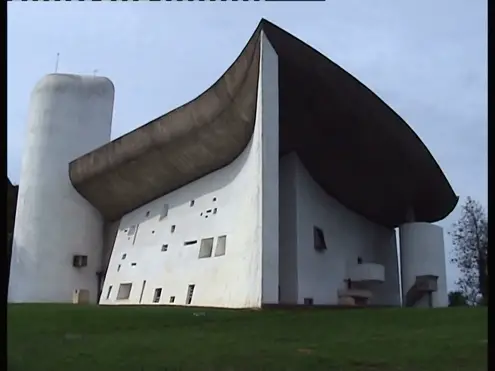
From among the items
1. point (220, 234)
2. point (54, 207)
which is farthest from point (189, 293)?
point (54, 207)

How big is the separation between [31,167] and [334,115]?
17.5 metres

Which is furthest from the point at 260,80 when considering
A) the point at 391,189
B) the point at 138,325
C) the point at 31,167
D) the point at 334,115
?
the point at 31,167

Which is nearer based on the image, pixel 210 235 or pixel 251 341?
pixel 251 341

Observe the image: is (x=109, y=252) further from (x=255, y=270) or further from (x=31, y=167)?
(x=255, y=270)

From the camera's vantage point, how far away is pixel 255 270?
17.2m

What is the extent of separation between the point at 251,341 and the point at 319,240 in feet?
→ 45.6

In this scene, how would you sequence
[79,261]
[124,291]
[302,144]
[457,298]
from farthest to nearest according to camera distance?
[457,298]
[79,261]
[124,291]
[302,144]

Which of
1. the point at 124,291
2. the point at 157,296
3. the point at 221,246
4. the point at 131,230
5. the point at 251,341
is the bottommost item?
the point at 251,341

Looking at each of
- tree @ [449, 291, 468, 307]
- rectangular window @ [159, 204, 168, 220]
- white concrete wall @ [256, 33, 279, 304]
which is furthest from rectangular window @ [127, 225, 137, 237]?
tree @ [449, 291, 468, 307]

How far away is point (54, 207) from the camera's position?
30828 mm

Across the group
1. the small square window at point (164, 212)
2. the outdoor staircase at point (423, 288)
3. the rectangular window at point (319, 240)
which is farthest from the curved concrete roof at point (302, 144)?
the outdoor staircase at point (423, 288)

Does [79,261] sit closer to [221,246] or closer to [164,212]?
[164,212]

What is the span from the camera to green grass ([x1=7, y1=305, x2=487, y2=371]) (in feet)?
24.5

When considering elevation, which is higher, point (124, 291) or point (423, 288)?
point (423, 288)
